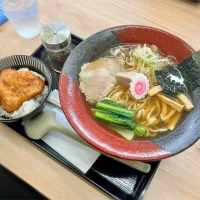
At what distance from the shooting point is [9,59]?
1156mm

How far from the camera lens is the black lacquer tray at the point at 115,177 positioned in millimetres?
938

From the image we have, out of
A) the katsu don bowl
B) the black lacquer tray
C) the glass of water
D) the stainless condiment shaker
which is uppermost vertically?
the stainless condiment shaker

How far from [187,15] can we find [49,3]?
2.52 feet

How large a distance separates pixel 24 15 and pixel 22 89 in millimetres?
423

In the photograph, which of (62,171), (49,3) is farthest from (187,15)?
(62,171)

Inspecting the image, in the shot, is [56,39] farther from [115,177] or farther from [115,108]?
[115,177]

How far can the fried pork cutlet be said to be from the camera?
106 cm

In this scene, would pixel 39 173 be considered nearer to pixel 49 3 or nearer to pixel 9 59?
pixel 9 59

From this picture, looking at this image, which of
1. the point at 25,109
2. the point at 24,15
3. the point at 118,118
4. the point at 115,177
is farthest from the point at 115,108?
the point at 24,15

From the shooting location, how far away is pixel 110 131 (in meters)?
0.93

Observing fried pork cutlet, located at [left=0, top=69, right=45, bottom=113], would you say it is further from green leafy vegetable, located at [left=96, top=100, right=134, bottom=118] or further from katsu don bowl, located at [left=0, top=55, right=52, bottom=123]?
green leafy vegetable, located at [left=96, top=100, right=134, bottom=118]

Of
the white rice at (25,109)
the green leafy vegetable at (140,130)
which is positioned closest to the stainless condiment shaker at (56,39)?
the white rice at (25,109)

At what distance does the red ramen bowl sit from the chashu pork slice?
0.02 m

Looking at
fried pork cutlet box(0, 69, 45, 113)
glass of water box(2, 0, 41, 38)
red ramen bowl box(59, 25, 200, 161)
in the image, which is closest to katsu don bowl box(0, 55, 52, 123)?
fried pork cutlet box(0, 69, 45, 113)
